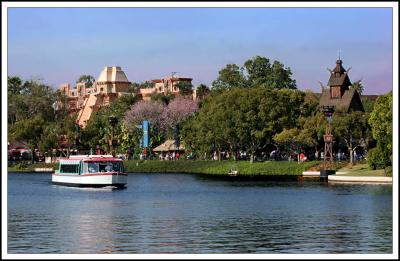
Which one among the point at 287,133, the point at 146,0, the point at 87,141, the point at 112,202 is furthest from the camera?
the point at 87,141

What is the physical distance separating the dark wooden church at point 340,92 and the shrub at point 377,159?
40.7 m

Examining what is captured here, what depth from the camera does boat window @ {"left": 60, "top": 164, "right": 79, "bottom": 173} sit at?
278 ft

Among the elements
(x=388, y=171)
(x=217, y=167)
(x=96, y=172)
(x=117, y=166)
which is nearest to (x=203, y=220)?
(x=117, y=166)

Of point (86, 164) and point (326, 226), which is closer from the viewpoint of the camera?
point (326, 226)

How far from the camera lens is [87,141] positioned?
146m

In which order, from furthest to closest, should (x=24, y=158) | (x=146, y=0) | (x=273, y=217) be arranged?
(x=24, y=158)
(x=273, y=217)
(x=146, y=0)

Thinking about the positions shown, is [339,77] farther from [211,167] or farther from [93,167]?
[93,167]

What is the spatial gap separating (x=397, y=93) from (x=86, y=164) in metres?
54.6

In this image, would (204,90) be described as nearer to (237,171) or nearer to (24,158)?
(24,158)

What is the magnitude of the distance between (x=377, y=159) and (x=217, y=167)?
102 feet

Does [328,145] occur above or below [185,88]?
below

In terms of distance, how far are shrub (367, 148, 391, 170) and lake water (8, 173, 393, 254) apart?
9216mm

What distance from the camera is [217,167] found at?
117 m

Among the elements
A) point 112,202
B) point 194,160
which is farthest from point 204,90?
point 112,202
